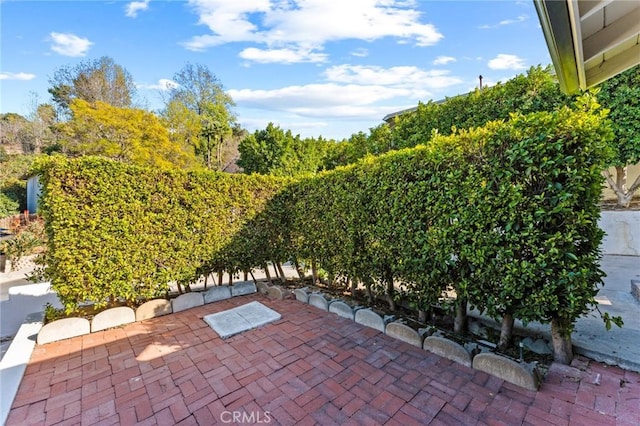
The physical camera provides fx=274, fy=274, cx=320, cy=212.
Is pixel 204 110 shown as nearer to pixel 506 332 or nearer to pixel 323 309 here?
pixel 323 309

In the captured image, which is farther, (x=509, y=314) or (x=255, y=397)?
(x=509, y=314)

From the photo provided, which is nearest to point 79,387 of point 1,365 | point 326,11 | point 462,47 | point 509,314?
point 1,365

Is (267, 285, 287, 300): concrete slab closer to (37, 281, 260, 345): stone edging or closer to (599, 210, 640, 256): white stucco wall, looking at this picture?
(37, 281, 260, 345): stone edging

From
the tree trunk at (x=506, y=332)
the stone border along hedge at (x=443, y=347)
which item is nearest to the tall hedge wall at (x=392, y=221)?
the tree trunk at (x=506, y=332)

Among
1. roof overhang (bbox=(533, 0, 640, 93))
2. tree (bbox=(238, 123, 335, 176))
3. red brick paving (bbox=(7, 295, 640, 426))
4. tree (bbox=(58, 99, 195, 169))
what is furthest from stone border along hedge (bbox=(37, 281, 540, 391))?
tree (bbox=(58, 99, 195, 169))

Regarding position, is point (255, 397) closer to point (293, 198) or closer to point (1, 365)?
point (1, 365)

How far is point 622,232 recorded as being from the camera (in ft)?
24.9

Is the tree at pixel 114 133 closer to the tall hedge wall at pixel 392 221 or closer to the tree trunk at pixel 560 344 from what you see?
the tall hedge wall at pixel 392 221

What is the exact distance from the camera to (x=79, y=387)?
3062 millimetres

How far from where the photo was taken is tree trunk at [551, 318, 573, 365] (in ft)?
9.69

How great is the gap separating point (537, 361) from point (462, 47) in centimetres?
441

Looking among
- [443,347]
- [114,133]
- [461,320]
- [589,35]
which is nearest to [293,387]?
[443,347]

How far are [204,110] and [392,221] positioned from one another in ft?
88.3

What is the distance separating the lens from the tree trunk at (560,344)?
2.95 metres
